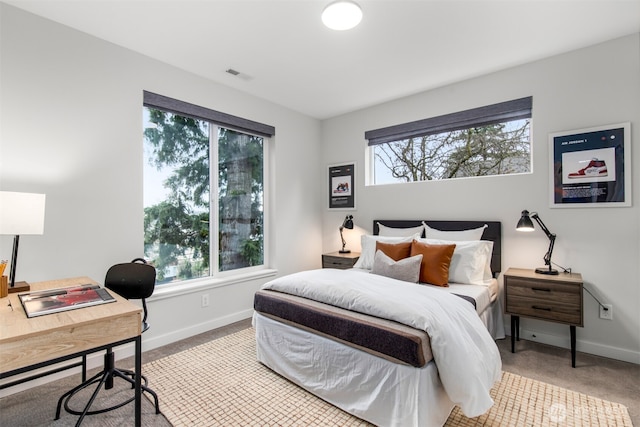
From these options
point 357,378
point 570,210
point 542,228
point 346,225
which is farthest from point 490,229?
point 357,378

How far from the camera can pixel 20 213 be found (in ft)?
5.92

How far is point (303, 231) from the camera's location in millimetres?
4406

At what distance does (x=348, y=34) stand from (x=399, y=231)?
2.11 metres

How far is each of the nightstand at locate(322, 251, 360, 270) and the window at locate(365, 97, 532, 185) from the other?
109 centimetres

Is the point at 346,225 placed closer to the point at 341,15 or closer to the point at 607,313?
the point at 341,15

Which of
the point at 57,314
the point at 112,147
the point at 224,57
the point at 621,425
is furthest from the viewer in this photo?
the point at 224,57

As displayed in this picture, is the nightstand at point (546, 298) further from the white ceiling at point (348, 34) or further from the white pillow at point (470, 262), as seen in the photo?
the white ceiling at point (348, 34)

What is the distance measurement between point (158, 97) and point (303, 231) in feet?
7.81

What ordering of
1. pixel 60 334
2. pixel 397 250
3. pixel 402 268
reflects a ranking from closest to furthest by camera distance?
pixel 60 334 → pixel 402 268 → pixel 397 250

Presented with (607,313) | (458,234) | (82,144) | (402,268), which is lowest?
(607,313)

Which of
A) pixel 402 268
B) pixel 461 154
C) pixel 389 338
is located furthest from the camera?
pixel 461 154

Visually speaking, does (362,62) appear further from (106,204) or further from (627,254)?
(627,254)

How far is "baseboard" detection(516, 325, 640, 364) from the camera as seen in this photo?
2.54 metres

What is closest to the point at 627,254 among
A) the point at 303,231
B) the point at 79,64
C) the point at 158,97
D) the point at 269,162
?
the point at 303,231
